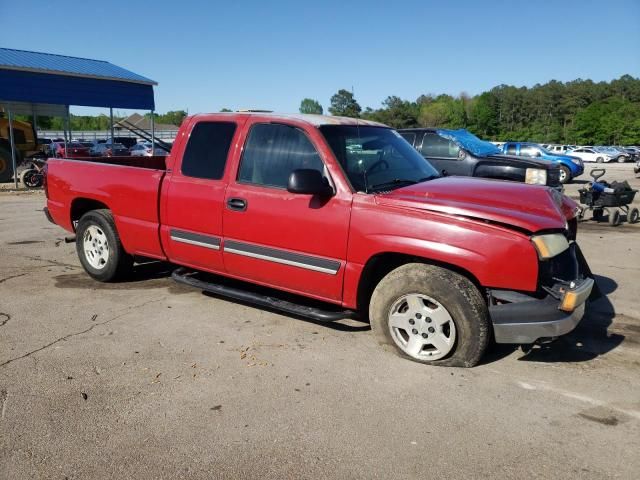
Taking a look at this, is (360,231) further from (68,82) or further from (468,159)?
(68,82)

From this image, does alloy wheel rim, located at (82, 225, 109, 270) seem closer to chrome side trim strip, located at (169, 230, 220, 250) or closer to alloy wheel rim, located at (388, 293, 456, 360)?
chrome side trim strip, located at (169, 230, 220, 250)

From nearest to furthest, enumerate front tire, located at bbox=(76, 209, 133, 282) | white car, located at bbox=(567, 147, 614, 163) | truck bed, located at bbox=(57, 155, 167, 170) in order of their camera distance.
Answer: front tire, located at bbox=(76, 209, 133, 282) → truck bed, located at bbox=(57, 155, 167, 170) → white car, located at bbox=(567, 147, 614, 163)

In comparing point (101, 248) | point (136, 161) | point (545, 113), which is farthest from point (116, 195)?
point (545, 113)

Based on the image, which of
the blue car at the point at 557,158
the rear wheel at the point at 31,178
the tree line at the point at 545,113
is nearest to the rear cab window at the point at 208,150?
the rear wheel at the point at 31,178

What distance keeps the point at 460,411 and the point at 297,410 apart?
40.5 inches

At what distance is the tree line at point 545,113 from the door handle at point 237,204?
6553cm

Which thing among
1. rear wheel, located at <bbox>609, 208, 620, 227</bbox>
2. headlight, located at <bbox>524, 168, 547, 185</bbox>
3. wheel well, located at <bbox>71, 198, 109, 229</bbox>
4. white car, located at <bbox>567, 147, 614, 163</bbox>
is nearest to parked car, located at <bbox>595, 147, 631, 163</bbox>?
white car, located at <bbox>567, 147, 614, 163</bbox>

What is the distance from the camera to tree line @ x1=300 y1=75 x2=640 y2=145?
7350 cm

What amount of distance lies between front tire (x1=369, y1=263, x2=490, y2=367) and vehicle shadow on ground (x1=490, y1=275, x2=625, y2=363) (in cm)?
67

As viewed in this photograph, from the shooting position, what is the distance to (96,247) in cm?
600

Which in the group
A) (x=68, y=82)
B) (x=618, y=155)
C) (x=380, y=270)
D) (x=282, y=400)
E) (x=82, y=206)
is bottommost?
(x=282, y=400)

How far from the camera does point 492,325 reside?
12.2 feet

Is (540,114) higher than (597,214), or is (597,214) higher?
(540,114)

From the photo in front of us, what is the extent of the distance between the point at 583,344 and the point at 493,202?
61.2 inches
